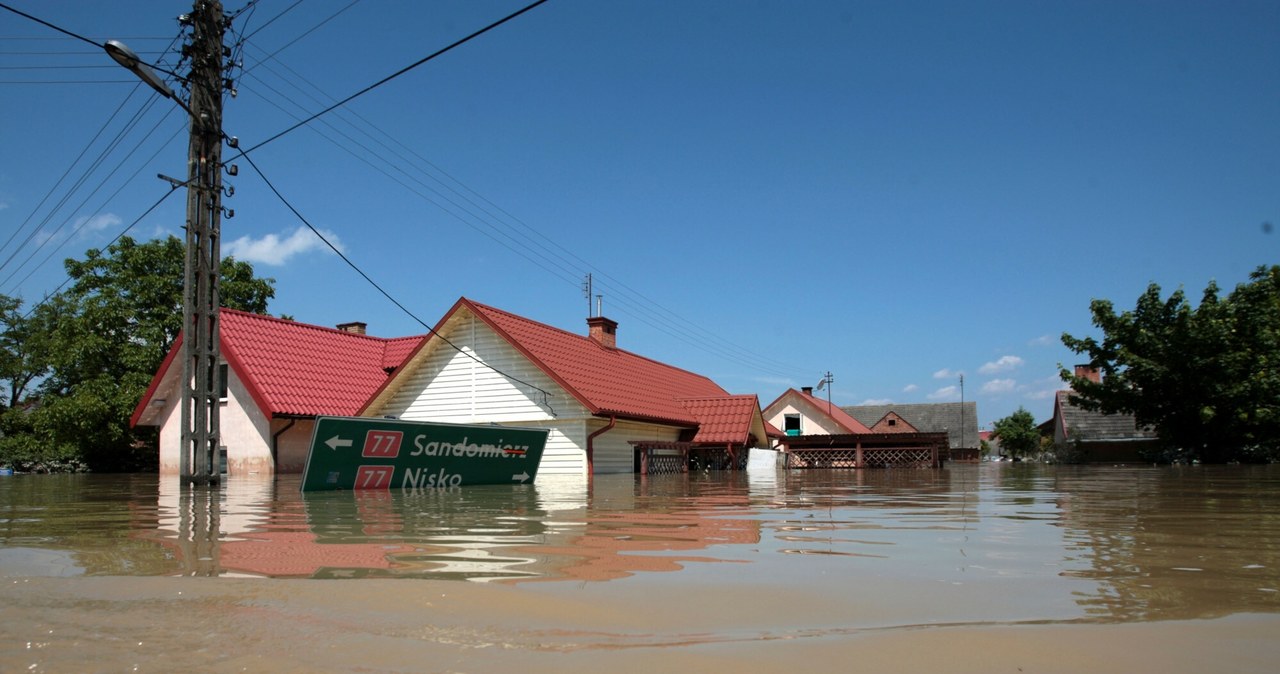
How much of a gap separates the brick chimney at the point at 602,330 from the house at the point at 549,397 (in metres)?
1.61

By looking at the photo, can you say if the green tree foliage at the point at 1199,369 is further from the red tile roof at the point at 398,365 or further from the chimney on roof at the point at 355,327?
the chimney on roof at the point at 355,327

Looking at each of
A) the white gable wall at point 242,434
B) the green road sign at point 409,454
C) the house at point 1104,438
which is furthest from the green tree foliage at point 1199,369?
the white gable wall at point 242,434

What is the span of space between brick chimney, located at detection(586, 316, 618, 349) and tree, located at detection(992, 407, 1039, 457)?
50678 mm

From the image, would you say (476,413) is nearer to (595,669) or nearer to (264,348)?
(264,348)

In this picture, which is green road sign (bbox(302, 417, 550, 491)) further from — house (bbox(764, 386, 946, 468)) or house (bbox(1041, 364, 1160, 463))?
house (bbox(1041, 364, 1160, 463))

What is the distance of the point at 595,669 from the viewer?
254 centimetres

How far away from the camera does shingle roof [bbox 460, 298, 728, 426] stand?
21.7m

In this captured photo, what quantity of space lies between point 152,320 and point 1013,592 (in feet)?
122

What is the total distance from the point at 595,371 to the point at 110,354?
21.7 meters

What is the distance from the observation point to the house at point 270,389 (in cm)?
2334

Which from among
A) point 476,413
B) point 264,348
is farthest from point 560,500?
point 264,348

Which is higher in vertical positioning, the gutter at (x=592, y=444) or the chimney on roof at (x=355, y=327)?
the chimney on roof at (x=355, y=327)

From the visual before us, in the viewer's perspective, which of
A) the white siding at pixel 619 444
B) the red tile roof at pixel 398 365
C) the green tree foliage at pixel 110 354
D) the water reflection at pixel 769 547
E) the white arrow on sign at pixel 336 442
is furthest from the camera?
the green tree foliage at pixel 110 354

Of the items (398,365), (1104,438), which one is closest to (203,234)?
(398,365)
